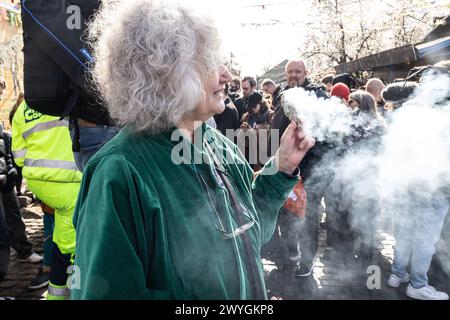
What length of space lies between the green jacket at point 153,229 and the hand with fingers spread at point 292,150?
1.48ft

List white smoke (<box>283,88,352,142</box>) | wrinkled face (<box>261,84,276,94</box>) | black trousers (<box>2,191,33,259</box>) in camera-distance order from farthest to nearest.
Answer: wrinkled face (<box>261,84,276,94</box>), black trousers (<box>2,191,33,259</box>), white smoke (<box>283,88,352,142</box>)

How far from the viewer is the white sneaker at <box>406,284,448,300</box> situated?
12.4ft

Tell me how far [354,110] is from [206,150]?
2712 mm

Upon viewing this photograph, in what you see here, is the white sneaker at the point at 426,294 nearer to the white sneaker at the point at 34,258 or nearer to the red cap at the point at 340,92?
the red cap at the point at 340,92

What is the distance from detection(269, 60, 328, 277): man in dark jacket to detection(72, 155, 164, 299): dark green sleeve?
9.96ft

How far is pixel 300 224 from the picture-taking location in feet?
14.6

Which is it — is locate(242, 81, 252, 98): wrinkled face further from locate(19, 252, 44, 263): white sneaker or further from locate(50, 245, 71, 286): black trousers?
locate(50, 245, 71, 286): black trousers

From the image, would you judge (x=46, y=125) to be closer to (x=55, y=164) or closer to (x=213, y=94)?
(x=55, y=164)

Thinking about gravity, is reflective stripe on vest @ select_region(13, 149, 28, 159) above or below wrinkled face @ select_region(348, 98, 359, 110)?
below

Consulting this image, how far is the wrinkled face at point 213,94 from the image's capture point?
1.51m

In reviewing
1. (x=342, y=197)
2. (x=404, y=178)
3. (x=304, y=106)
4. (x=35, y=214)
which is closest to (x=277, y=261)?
(x=342, y=197)

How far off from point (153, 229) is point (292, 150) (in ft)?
2.79

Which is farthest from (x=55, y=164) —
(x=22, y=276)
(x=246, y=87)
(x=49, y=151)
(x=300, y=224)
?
(x=246, y=87)

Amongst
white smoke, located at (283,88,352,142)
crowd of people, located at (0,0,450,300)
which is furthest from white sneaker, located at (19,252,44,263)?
white smoke, located at (283,88,352,142)
